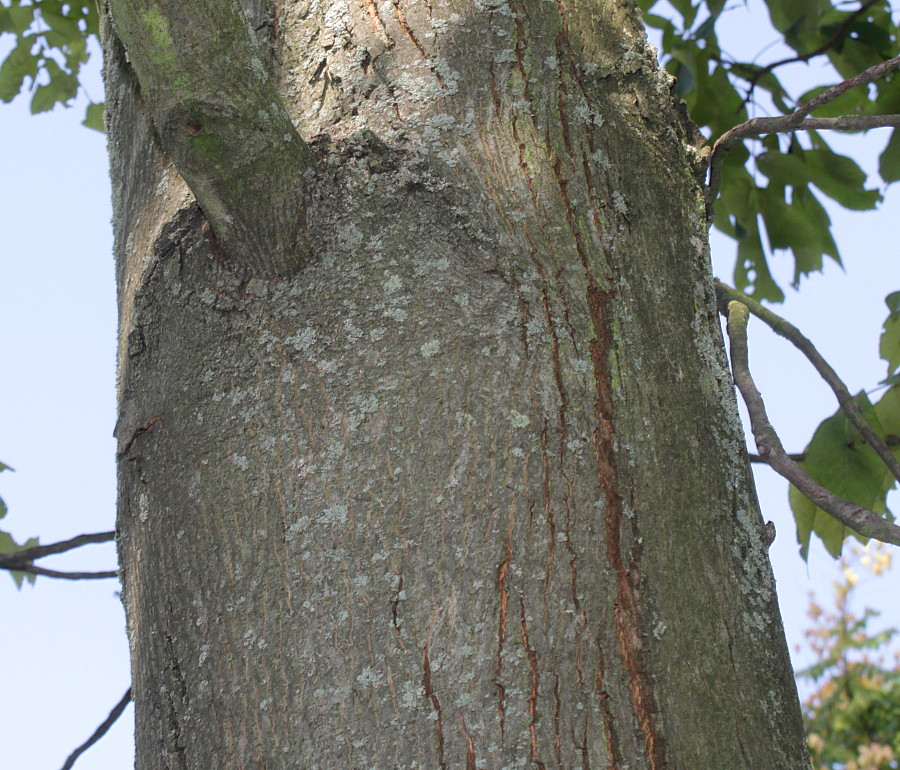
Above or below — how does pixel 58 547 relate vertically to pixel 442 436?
above

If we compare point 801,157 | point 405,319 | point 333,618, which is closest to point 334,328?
point 405,319

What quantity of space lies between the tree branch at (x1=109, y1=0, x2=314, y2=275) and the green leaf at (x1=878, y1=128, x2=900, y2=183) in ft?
5.09

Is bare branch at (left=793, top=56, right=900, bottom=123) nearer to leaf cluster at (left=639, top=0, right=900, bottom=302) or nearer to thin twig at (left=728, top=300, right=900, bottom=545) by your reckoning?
thin twig at (left=728, top=300, right=900, bottom=545)

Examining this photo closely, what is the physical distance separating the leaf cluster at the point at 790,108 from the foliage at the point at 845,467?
700 millimetres

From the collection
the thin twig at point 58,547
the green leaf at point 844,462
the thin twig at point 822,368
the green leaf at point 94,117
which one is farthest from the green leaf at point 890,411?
the green leaf at point 94,117

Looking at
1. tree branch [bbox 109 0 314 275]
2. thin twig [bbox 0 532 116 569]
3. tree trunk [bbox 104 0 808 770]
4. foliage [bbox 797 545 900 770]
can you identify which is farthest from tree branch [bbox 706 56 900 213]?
foliage [bbox 797 545 900 770]

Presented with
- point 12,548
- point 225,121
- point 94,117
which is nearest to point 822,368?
point 225,121

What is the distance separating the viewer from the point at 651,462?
85 cm

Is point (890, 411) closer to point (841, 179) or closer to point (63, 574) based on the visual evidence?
point (841, 179)

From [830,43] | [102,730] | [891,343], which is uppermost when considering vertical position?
[830,43]

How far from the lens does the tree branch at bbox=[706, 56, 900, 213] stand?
1020mm

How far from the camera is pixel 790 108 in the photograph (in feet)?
7.32

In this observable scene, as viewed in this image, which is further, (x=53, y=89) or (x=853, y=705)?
(x=853, y=705)

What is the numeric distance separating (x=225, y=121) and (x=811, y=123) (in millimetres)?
731
